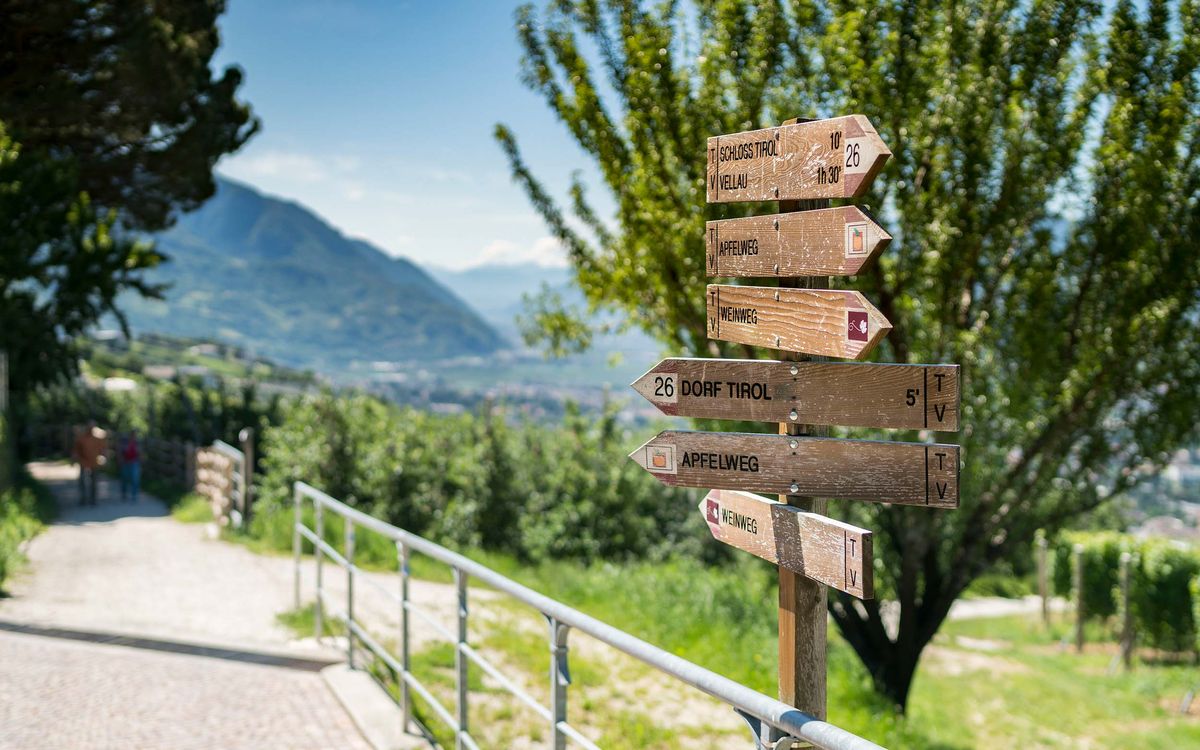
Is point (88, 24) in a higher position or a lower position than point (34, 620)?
higher

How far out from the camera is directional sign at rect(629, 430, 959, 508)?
2859 mm

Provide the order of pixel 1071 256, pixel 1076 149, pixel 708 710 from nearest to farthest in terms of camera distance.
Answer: pixel 708 710 → pixel 1076 149 → pixel 1071 256

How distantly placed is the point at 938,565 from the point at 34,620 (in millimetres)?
7530

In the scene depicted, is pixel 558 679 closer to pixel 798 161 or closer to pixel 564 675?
pixel 564 675

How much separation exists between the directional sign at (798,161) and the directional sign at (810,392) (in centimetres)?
52

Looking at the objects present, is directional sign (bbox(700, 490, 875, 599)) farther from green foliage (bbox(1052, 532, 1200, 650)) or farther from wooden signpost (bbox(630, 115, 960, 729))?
green foliage (bbox(1052, 532, 1200, 650))

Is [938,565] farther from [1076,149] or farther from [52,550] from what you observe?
[52,550]

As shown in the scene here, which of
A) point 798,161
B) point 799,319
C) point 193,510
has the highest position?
point 798,161

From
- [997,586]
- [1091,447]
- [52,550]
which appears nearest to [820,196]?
[1091,447]

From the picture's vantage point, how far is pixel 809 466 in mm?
3061

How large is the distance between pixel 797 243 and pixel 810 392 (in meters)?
0.45

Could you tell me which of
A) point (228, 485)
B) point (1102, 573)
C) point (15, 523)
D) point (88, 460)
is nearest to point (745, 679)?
point (15, 523)

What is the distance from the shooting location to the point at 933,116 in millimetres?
7398

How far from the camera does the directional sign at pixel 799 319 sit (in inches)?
112
